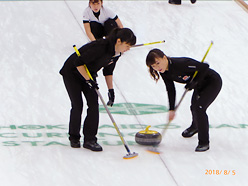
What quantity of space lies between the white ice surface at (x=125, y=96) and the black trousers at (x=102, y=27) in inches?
15.1

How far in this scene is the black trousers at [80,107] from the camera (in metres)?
4.48

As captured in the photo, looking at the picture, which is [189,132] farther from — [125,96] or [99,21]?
[99,21]

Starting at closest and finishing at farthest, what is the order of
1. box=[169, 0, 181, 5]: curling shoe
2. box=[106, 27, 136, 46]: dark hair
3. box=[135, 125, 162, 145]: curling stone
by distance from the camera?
box=[106, 27, 136, 46]: dark hair, box=[135, 125, 162, 145]: curling stone, box=[169, 0, 181, 5]: curling shoe

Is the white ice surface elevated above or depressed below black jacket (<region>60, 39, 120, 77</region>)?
below

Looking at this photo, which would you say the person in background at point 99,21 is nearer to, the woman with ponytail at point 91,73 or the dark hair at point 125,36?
the woman with ponytail at point 91,73

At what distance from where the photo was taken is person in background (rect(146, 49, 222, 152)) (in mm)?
4320

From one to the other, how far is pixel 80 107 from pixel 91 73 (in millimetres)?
293

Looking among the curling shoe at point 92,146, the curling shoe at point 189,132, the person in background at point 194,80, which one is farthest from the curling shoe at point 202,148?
the curling shoe at point 92,146

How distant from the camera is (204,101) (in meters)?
4.54

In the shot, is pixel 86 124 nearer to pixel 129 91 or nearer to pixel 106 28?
pixel 129 91

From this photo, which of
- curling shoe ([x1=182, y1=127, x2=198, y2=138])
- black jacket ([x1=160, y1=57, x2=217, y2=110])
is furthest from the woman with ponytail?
curling shoe ([x1=182, y1=127, x2=198, y2=138])

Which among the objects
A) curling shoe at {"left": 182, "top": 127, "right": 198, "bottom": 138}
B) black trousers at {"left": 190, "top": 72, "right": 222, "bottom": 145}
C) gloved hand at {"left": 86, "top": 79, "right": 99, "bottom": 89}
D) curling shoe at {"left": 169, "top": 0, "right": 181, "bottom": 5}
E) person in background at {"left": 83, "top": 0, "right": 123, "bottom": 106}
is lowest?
curling shoe at {"left": 182, "top": 127, "right": 198, "bottom": 138}
